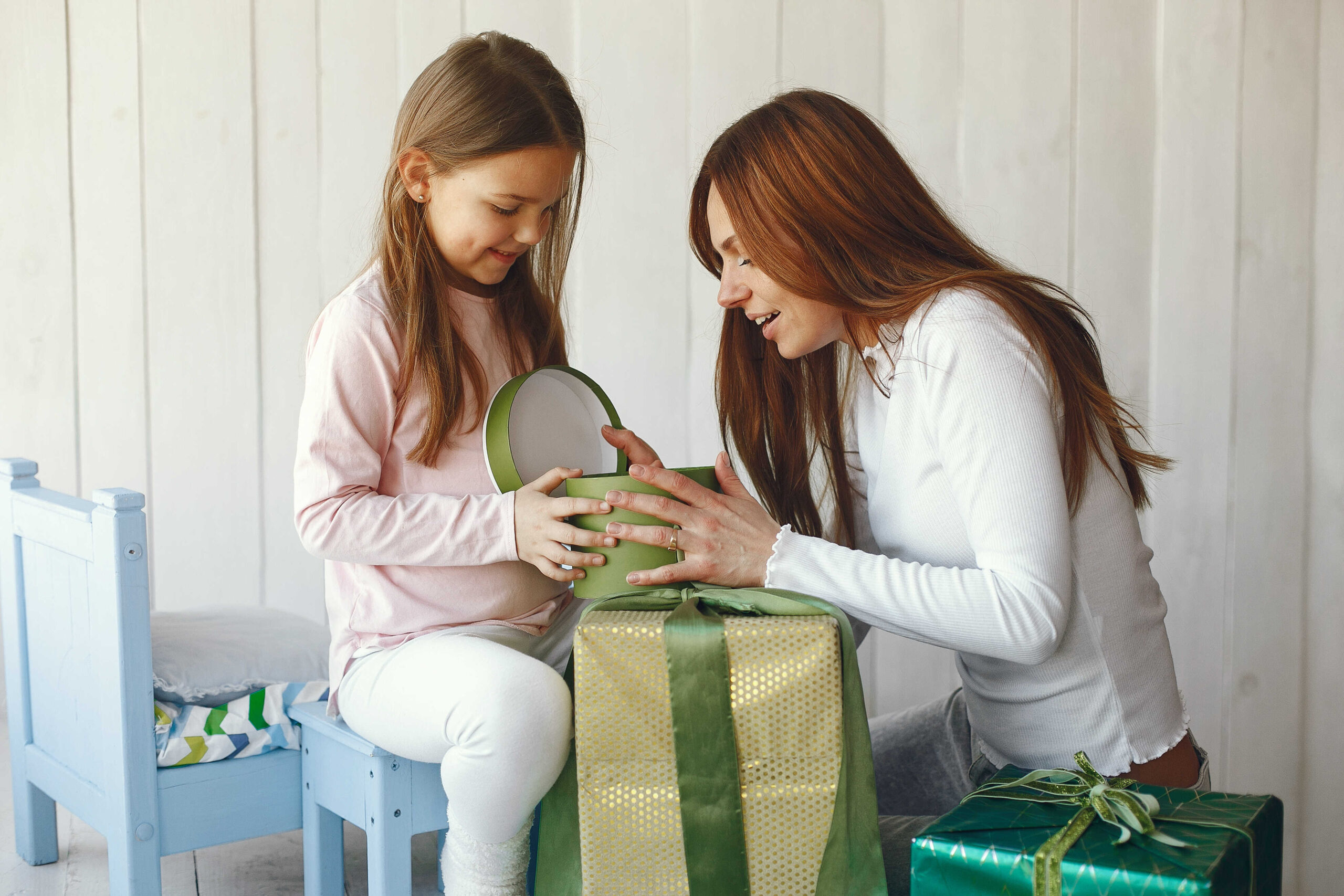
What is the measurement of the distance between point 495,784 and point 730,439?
2.19 ft

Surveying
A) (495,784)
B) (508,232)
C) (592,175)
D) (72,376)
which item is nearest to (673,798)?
(495,784)

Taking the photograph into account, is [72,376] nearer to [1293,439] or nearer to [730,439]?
[730,439]

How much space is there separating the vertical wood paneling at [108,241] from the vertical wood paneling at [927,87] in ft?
4.04

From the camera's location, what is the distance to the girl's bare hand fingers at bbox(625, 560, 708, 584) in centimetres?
93

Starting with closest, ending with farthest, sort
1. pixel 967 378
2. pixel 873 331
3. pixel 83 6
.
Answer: pixel 967 378 → pixel 873 331 → pixel 83 6

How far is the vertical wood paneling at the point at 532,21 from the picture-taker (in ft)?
5.77

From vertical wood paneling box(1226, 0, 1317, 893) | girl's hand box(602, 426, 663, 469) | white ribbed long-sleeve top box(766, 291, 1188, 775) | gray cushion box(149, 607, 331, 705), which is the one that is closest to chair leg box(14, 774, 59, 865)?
gray cushion box(149, 607, 331, 705)

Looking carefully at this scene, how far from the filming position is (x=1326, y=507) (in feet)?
5.87

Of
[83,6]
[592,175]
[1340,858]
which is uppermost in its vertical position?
[83,6]

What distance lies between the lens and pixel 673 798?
0.81 meters

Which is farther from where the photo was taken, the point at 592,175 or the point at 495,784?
the point at 592,175

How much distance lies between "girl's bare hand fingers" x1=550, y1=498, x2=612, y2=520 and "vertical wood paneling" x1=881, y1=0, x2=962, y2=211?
1.10 metres

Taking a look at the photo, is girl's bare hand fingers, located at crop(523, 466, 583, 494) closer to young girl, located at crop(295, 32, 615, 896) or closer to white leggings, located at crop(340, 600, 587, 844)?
young girl, located at crop(295, 32, 615, 896)

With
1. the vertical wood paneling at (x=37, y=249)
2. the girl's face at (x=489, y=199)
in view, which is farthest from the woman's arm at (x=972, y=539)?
the vertical wood paneling at (x=37, y=249)
